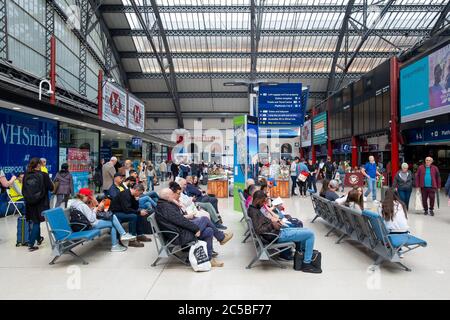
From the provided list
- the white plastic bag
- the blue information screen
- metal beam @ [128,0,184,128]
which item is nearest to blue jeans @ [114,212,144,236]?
the white plastic bag

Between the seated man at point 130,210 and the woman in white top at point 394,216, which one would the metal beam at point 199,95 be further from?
the woman in white top at point 394,216

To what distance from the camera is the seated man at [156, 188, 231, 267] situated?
4.91 metres

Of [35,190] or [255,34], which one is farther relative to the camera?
Result: [255,34]

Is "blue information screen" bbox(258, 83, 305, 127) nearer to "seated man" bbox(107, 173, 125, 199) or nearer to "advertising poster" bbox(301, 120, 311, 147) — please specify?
"seated man" bbox(107, 173, 125, 199)

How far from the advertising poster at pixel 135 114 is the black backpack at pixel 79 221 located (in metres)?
15.2

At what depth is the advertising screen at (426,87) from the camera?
43.3ft

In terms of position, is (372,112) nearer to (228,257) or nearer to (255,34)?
(255,34)

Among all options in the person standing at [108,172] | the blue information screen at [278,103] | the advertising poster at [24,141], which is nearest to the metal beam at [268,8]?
the blue information screen at [278,103]

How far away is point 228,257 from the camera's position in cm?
566

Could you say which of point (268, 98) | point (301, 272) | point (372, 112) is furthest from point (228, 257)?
point (372, 112)

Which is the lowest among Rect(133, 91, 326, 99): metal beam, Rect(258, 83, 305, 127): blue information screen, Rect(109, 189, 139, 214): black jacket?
Rect(109, 189, 139, 214): black jacket

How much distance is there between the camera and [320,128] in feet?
100

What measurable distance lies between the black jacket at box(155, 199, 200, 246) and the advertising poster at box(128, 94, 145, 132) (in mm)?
16081
